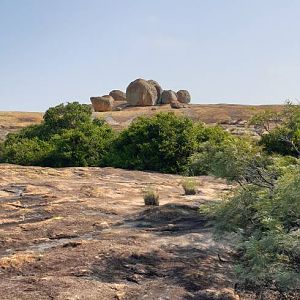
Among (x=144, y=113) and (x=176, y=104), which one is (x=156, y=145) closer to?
(x=144, y=113)

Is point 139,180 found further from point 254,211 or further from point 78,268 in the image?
point 78,268

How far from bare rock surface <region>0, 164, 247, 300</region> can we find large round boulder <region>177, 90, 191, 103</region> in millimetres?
65794

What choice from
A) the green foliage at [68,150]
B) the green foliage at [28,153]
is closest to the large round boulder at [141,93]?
the green foliage at [68,150]

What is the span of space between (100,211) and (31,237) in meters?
2.48

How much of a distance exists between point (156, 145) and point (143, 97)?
4853 centimetres

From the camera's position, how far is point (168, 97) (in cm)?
7706

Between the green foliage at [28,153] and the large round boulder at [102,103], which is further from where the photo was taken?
the large round boulder at [102,103]

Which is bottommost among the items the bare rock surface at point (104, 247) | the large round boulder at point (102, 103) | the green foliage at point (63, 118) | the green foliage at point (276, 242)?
the bare rock surface at point (104, 247)

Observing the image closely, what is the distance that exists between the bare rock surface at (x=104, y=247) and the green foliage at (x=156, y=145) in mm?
9905

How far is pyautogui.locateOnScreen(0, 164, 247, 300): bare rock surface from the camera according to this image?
23.6 feet

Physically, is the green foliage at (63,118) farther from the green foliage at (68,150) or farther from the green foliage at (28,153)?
the green foliage at (28,153)

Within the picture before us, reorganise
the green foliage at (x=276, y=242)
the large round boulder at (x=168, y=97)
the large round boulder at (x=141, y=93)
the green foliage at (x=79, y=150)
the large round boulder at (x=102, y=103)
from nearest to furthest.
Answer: the green foliage at (x=276, y=242)
the green foliage at (x=79, y=150)
the large round boulder at (x=102, y=103)
the large round boulder at (x=141, y=93)
the large round boulder at (x=168, y=97)

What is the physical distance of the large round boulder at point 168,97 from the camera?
252 ft

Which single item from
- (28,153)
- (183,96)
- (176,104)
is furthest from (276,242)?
(183,96)
